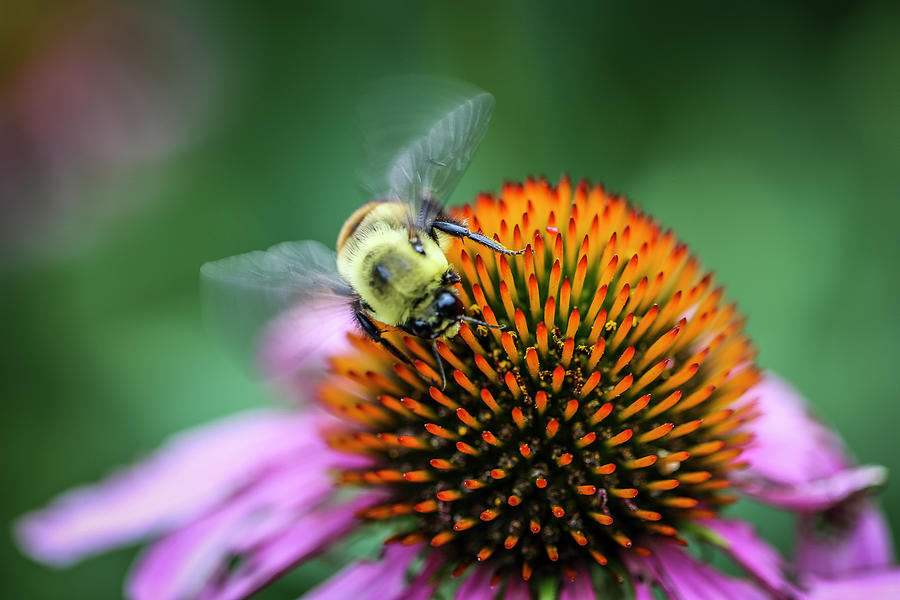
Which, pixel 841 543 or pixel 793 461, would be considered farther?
pixel 793 461

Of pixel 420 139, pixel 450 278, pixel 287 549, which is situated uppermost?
pixel 420 139

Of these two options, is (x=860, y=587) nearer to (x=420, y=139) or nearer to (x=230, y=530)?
(x=420, y=139)

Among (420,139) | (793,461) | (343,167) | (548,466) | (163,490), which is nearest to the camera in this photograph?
(548,466)

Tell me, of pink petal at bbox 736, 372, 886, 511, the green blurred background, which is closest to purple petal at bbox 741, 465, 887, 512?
pink petal at bbox 736, 372, 886, 511

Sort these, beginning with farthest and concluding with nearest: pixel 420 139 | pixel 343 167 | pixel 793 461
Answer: pixel 343 167, pixel 793 461, pixel 420 139

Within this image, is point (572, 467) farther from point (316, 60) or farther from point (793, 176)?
point (316, 60)

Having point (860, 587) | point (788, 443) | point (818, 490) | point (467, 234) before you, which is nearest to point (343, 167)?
point (467, 234)

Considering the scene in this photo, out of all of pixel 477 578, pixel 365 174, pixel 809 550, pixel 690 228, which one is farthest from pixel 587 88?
pixel 477 578
